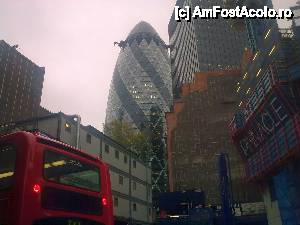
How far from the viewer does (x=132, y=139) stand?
69312 mm

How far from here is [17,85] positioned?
6800 cm

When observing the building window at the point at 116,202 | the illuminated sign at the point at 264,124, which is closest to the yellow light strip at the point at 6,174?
the illuminated sign at the point at 264,124

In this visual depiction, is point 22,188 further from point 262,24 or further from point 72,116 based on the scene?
point 262,24

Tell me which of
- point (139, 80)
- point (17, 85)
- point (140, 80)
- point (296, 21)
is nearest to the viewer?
point (296, 21)

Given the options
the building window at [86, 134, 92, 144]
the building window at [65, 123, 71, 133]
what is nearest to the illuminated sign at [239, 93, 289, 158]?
the building window at [86, 134, 92, 144]

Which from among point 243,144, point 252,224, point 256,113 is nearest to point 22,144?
point 256,113

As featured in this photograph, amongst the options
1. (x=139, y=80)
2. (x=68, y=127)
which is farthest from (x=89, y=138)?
(x=139, y=80)

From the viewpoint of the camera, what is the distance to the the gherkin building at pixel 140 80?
119 m

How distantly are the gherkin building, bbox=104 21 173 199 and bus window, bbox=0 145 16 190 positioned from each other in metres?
104

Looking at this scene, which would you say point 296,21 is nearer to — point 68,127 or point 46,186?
point 68,127

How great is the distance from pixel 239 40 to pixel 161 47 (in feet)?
139

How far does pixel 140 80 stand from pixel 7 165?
11566cm

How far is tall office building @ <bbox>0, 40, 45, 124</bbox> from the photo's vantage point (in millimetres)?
64188

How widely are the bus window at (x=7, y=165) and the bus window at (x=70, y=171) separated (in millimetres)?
652
